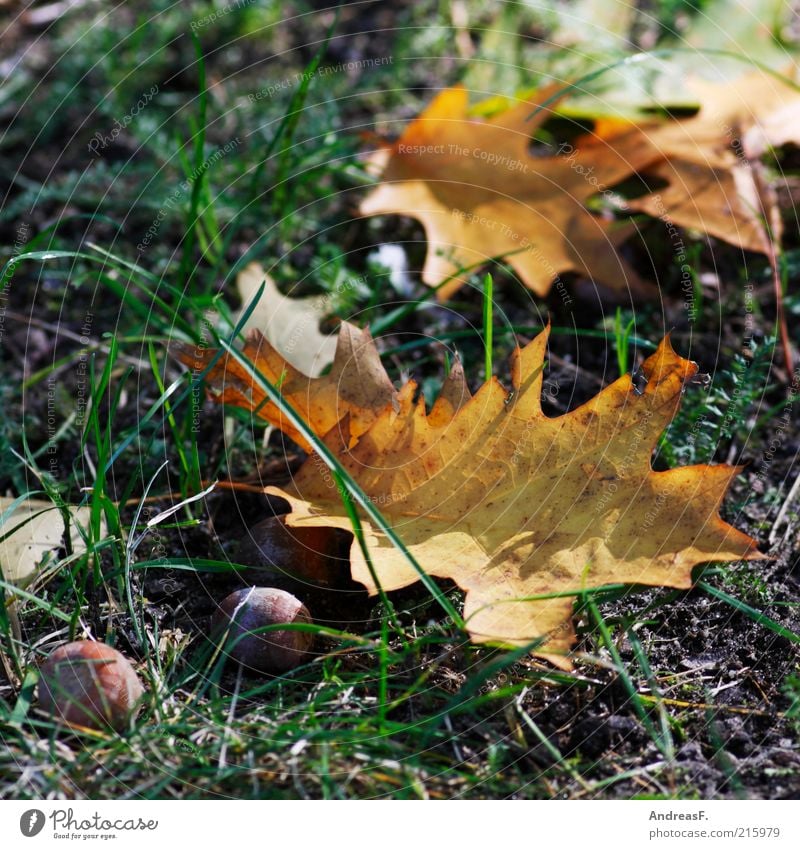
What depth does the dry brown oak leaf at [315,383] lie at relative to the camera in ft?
4.43

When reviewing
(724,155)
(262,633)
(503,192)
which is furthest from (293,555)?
(724,155)

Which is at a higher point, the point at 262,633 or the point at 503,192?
the point at 503,192

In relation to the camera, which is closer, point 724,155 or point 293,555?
point 293,555

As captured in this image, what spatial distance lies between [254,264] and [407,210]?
0.33 m

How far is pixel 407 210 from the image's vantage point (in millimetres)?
1820

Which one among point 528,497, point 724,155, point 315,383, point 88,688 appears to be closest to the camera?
point 88,688

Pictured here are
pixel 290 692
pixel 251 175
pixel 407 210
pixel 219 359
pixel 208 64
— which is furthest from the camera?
pixel 208 64

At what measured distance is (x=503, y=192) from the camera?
1790 millimetres

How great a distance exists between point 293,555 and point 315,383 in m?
0.28

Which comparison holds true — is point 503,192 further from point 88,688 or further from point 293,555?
point 88,688

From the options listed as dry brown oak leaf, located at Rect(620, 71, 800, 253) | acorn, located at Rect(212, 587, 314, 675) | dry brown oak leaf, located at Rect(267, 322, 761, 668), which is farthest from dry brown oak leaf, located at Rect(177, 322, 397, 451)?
dry brown oak leaf, located at Rect(620, 71, 800, 253)

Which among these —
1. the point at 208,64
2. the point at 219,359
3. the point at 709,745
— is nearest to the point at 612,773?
the point at 709,745

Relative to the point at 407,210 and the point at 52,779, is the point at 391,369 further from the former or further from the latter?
the point at 52,779

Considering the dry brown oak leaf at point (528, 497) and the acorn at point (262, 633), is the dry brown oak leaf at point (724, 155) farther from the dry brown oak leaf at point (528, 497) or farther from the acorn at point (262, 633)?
the acorn at point (262, 633)
